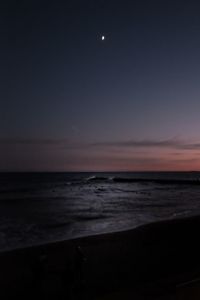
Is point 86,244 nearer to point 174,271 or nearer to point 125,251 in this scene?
point 125,251

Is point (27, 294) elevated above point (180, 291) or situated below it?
below

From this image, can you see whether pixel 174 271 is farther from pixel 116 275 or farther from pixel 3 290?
pixel 3 290

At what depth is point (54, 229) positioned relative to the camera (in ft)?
74.2

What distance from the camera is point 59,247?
16266 millimetres

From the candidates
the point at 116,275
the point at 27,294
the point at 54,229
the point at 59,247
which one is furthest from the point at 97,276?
the point at 54,229

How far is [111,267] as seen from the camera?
41.7 ft

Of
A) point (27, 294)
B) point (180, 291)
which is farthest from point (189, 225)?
point (180, 291)

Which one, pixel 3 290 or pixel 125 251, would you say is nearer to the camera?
pixel 3 290

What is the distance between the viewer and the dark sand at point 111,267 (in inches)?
274

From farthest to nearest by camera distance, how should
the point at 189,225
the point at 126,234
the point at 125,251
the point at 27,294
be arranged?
1. the point at 189,225
2. the point at 126,234
3. the point at 125,251
4. the point at 27,294

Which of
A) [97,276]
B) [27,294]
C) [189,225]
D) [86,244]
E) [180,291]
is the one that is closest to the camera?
[180,291]

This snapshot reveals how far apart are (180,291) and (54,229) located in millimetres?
17281

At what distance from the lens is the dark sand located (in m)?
6.95

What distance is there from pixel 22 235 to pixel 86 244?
5.35 m
